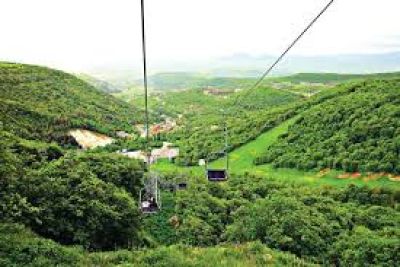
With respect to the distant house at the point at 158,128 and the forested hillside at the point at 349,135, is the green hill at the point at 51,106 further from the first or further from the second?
the forested hillside at the point at 349,135

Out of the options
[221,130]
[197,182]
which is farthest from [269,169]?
[197,182]

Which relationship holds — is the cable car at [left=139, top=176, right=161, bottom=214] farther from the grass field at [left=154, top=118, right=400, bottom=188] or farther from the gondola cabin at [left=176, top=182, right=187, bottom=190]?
the grass field at [left=154, top=118, right=400, bottom=188]

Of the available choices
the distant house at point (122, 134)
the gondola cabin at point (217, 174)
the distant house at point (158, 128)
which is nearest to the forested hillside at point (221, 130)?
the distant house at point (158, 128)

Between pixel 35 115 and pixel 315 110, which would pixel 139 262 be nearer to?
pixel 35 115

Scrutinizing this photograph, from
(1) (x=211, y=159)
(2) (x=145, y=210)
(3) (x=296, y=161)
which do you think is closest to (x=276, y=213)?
(2) (x=145, y=210)

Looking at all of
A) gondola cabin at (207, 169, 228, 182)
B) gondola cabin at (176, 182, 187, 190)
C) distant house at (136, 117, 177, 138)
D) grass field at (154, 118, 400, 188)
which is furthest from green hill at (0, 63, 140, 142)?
gondola cabin at (207, 169, 228, 182)

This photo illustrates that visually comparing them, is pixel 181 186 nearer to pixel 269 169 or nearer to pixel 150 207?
pixel 150 207
